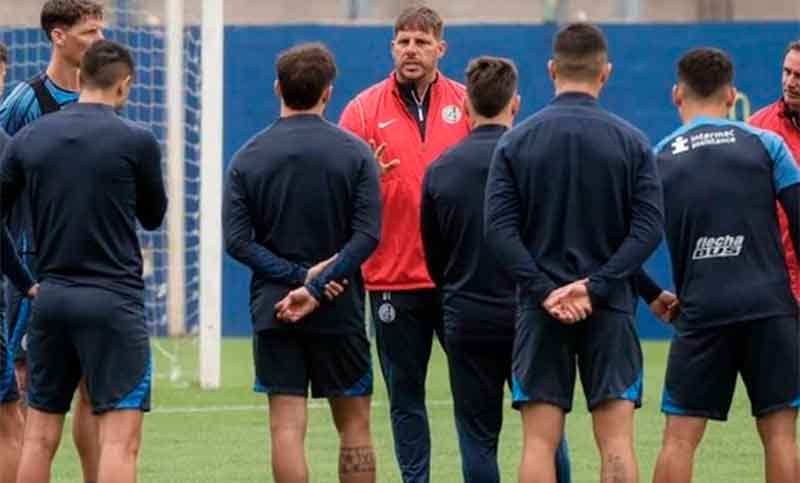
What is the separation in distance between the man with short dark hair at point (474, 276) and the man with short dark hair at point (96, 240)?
4.03 ft

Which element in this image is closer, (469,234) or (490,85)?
(490,85)

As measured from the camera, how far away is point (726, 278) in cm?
791

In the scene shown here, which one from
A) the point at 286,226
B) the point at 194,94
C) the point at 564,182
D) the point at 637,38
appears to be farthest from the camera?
the point at 637,38

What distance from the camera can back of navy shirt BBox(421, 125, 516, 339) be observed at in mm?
8320

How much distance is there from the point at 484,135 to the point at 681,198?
2.94 ft

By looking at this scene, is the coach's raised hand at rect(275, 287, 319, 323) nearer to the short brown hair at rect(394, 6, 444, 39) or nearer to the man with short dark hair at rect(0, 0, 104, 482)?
the man with short dark hair at rect(0, 0, 104, 482)

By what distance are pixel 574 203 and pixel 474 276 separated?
95cm

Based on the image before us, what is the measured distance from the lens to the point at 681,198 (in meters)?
7.95

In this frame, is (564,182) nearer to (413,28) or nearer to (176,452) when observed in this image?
(413,28)

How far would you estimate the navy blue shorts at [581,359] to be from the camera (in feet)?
24.9

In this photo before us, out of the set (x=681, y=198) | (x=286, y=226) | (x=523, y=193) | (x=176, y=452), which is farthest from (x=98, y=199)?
(x=176, y=452)

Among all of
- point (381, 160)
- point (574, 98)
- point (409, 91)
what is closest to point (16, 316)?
point (381, 160)

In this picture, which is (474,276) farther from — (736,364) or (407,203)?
(736,364)

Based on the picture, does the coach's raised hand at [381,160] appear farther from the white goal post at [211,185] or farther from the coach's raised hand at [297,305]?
the white goal post at [211,185]
